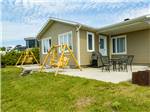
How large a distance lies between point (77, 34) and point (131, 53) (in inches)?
174

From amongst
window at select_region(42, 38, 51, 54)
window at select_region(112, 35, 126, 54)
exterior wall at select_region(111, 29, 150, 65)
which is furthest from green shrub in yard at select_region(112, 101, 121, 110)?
window at select_region(42, 38, 51, 54)

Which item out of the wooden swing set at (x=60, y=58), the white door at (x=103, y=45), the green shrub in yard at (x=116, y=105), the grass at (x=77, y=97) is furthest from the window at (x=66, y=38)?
the green shrub in yard at (x=116, y=105)

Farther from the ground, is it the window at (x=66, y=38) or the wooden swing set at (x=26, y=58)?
the window at (x=66, y=38)

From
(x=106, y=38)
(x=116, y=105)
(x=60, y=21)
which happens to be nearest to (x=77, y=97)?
(x=116, y=105)

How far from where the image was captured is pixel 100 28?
15.4 m

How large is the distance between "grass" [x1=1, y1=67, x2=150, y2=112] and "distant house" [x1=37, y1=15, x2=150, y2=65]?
6061 millimetres

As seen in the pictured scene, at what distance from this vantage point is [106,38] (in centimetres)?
1730

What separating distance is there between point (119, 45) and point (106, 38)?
1.25 metres

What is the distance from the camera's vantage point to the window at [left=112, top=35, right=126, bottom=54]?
16328 millimetres

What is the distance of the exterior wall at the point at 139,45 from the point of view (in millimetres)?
14352

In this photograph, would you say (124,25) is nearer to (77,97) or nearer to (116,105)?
(77,97)

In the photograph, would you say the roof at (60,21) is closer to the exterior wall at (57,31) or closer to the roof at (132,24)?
the exterior wall at (57,31)

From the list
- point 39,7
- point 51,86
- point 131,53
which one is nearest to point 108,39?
point 131,53

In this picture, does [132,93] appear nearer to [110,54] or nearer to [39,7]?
[39,7]
